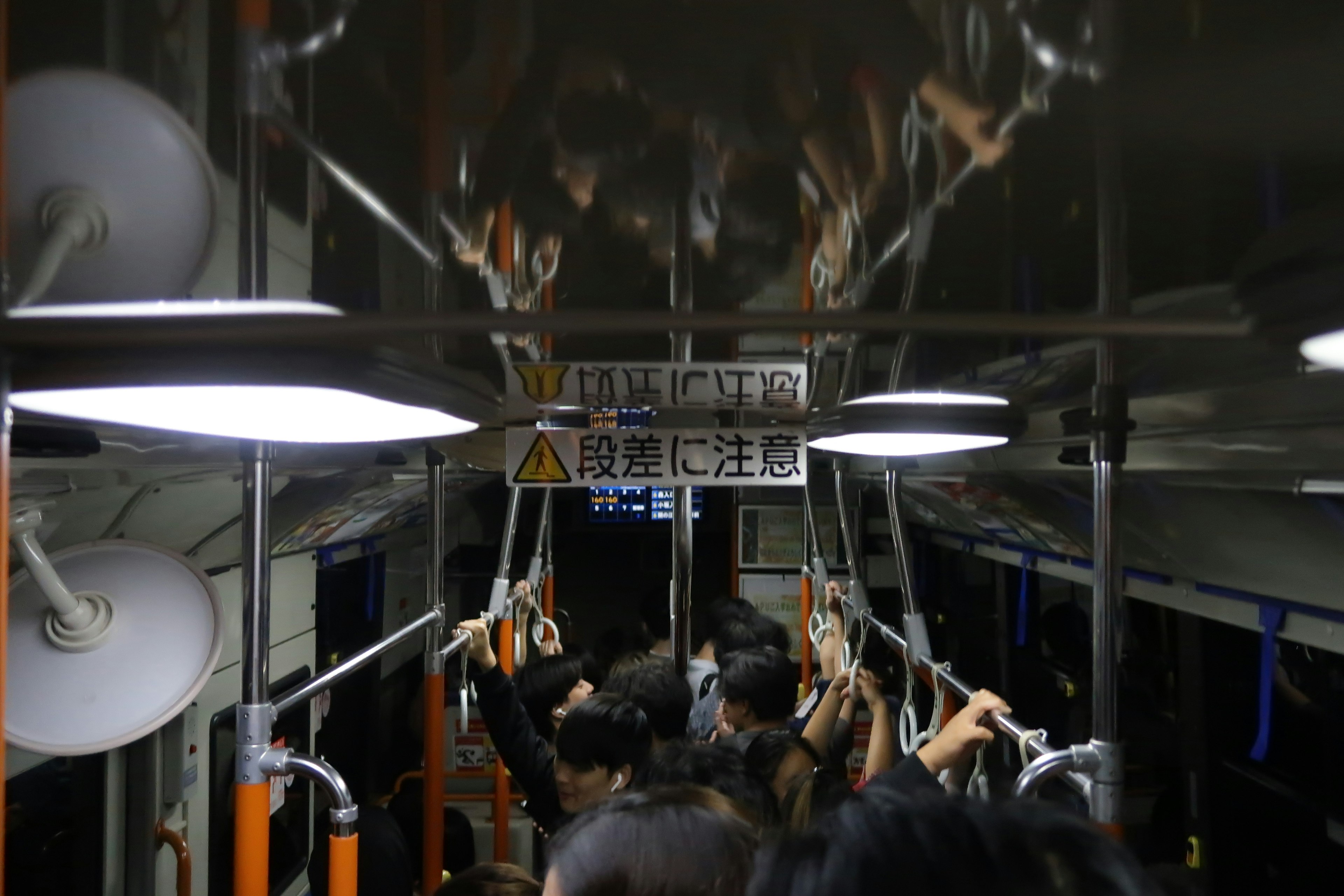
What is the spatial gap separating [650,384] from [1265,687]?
236 centimetres

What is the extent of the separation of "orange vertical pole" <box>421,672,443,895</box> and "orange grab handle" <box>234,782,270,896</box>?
118 centimetres

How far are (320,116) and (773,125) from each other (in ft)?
1.44

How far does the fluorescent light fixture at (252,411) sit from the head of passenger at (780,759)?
1.74 meters

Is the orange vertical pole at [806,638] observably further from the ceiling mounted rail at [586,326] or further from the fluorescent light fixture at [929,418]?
the ceiling mounted rail at [586,326]

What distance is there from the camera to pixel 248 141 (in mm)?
922

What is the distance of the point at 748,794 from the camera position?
7.22 ft

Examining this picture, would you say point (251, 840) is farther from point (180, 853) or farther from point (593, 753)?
point (180, 853)

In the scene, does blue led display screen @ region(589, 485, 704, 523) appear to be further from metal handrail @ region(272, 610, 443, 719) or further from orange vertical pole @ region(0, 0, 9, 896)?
orange vertical pole @ region(0, 0, 9, 896)

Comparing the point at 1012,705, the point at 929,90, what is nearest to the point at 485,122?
the point at 929,90

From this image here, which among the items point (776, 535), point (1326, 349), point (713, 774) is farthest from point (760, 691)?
point (776, 535)

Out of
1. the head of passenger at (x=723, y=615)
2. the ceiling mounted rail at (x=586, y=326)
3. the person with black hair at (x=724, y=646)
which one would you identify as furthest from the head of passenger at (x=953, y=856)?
the head of passenger at (x=723, y=615)

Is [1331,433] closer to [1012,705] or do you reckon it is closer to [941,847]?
[941,847]

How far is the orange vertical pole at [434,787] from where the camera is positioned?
251 centimetres

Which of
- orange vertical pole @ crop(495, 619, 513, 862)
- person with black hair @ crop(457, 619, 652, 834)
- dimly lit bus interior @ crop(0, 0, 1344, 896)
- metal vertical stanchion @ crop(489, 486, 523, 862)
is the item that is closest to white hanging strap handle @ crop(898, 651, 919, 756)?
dimly lit bus interior @ crop(0, 0, 1344, 896)
